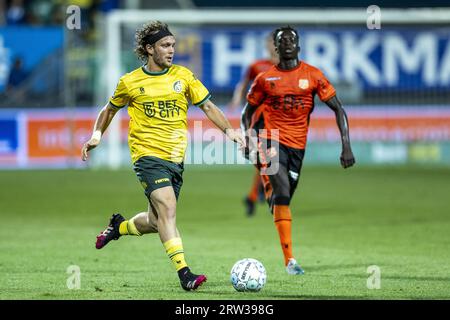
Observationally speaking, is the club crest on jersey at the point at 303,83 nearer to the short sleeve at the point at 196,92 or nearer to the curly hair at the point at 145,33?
the short sleeve at the point at 196,92

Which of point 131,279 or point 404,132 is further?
point 404,132

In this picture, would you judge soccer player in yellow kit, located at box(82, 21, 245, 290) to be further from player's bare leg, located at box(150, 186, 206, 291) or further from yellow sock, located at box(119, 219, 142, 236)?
Answer: yellow sock, located at box(119, 219, 142, 236)

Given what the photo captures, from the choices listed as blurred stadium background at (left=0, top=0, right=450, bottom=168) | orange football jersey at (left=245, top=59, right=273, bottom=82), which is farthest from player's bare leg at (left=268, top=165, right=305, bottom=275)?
blurred stadium background at (left=0, top=0, right=450, bottom=168)

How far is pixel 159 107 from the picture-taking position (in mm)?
9211

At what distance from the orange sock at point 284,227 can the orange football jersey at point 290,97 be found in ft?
2.33

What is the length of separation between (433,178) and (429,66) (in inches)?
184

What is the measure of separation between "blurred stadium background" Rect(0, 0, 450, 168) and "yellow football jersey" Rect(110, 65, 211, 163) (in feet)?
47.7

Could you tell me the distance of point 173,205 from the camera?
9.10 m

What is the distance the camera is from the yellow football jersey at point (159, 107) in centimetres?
921

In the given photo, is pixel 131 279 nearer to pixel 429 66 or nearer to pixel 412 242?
pixel 412 242

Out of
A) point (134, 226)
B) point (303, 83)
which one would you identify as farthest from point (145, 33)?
point (303, 83)

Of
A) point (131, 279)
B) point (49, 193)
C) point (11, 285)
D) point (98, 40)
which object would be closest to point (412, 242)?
point (131, 279)

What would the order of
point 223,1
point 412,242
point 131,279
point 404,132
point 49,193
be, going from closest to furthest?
point 131,279, point 412,242, point 49,193, point 404,132, point 223,1

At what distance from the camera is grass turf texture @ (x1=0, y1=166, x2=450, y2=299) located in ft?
30.2
